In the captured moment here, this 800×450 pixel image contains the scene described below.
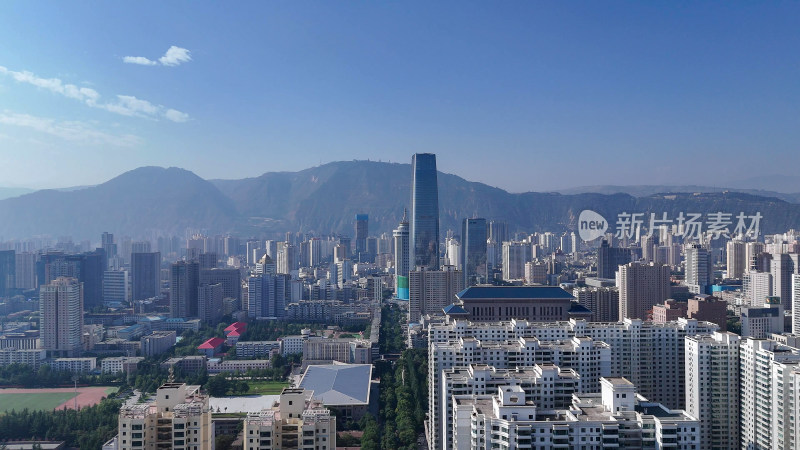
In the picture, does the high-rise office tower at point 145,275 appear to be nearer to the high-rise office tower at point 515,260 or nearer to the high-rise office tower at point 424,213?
the high-rise office tower at point 424,213

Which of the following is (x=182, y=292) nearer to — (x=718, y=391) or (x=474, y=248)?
(x=474, y=248)

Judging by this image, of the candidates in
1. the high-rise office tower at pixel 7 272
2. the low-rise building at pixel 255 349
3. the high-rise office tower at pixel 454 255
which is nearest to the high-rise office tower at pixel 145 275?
the high-rise office tower at pixel 7 272

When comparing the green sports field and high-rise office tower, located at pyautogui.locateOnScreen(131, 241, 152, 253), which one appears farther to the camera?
high-rise office tower, located at pyautogui.locateOnScreen(131, 241, 152, 253)

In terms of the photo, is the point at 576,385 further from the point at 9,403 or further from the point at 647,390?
the point at 9,403

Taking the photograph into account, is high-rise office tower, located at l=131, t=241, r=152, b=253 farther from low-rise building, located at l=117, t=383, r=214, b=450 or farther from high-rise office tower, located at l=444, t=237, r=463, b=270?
low-rise building, located at l=117, t=383, r=214, b=450

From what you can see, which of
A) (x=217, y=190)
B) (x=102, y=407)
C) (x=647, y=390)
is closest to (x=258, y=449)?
(x=647, y=390)

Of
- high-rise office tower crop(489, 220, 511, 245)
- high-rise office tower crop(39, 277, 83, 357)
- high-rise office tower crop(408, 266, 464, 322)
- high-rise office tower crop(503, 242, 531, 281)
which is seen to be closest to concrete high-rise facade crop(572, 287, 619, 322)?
high-rise office tower crop(408, 266, 464, 322)

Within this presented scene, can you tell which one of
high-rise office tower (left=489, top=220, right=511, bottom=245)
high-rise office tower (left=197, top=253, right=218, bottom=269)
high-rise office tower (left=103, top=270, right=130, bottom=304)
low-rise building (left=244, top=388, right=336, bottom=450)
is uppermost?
high-rise office tower (left=489, top=220, right=511, bottom=245)
